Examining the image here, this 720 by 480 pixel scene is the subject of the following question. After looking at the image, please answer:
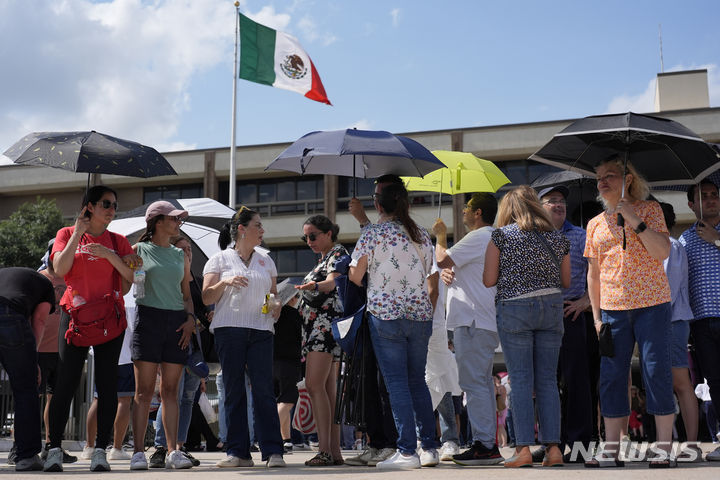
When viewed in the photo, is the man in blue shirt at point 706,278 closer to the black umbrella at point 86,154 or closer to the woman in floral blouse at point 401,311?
the woman in floral blouse at point 401,311

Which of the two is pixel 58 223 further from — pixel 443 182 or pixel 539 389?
pixel 539 389

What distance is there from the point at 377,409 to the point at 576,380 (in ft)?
5.23

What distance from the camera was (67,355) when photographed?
6.33 m

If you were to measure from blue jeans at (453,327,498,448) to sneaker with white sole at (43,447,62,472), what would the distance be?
10.2 feet

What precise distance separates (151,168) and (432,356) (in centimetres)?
322

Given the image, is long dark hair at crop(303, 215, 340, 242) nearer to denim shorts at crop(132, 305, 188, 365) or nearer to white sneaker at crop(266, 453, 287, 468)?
denim shorts at crop(132, 305, 188, 365)

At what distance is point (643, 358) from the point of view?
587cm

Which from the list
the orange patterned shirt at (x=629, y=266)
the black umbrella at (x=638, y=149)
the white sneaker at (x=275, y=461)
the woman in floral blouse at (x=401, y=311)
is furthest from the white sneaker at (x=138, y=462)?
the black umbrella at (x=638, y=149)

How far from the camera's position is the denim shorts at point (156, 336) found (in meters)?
6.54

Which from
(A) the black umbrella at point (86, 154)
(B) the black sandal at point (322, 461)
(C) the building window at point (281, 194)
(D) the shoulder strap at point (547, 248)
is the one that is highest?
(C) the building window at point (281, 194)

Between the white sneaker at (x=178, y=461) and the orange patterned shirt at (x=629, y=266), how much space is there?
3.44m

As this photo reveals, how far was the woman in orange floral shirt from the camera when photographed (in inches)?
229

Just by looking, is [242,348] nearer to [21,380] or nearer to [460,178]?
[21,380]
